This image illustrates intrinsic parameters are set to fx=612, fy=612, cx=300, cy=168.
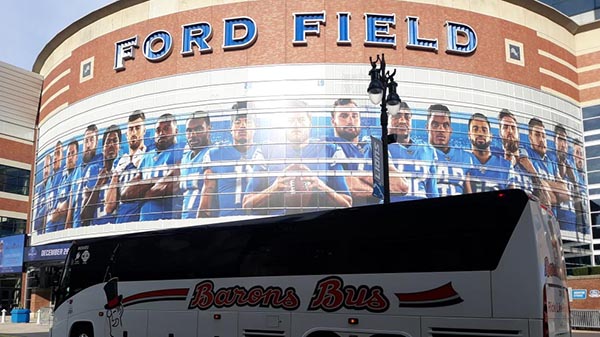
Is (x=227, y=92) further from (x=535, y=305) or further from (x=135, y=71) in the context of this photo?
(x=535, y=305)

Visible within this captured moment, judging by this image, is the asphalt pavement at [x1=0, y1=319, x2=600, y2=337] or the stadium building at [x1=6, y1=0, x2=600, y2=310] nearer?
the asphalt pavement at [x1=0, y1=319, x2=600, y2=337]

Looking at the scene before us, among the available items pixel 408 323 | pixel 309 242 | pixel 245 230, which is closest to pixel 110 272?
pixel 245 230

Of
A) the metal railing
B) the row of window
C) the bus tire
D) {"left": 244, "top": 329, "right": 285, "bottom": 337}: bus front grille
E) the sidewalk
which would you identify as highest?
the row of window

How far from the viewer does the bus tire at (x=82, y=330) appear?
14820 mm

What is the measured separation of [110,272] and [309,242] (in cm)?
577

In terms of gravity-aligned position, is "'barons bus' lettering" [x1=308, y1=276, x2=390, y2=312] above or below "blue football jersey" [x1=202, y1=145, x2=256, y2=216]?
below

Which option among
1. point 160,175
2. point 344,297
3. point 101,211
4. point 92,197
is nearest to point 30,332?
point 160,175

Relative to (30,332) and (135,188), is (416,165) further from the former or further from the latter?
(30,332)

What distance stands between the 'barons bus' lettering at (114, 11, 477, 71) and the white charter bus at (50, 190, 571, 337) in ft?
84.4

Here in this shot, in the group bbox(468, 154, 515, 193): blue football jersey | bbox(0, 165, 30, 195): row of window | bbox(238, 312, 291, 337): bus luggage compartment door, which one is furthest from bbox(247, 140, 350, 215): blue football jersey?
bbox(0, 165, 30, 195): row of window

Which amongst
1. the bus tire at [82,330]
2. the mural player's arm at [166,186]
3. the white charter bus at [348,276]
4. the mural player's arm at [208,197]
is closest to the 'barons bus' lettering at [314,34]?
the mural player's arm at [166,186]

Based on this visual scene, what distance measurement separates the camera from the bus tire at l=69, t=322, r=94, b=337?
14.8 metres

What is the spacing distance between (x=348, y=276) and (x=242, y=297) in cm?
254

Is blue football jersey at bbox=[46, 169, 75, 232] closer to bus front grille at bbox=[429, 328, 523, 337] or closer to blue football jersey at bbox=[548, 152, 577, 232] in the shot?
blue football jersey at bbox=[548, 152, 577, 232]
